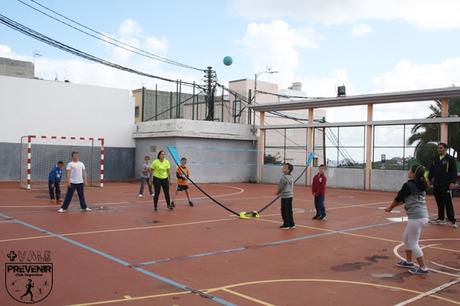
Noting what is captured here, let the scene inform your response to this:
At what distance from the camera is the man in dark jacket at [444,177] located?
12102mm

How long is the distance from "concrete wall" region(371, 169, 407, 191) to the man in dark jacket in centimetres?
1204

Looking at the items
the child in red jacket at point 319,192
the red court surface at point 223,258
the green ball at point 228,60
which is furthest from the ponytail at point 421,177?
the green ball at point 228,60

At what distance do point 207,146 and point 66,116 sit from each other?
851cm

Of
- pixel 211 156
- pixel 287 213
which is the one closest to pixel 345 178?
pixel 211 156

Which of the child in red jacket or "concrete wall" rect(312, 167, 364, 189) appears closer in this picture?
the child in red jacket

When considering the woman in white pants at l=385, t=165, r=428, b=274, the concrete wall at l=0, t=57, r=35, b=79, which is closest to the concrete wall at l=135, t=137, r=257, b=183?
the concrete wall at l=0, t=57, r=35, b=79

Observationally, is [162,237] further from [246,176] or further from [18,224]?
[246,176]

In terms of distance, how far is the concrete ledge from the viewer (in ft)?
92.0

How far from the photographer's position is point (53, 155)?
89.5ft

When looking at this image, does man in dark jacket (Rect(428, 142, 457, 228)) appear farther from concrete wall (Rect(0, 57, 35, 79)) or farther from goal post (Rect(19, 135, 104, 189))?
concrete wall (Rect(0, 57, 35, 79))

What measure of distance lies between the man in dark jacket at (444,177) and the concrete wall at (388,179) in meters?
12.0

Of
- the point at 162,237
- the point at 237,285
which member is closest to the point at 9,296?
the point at 237,285

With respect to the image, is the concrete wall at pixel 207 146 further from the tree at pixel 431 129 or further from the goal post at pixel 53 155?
the tree at pixel 431 129

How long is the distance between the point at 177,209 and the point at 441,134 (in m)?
14.3
